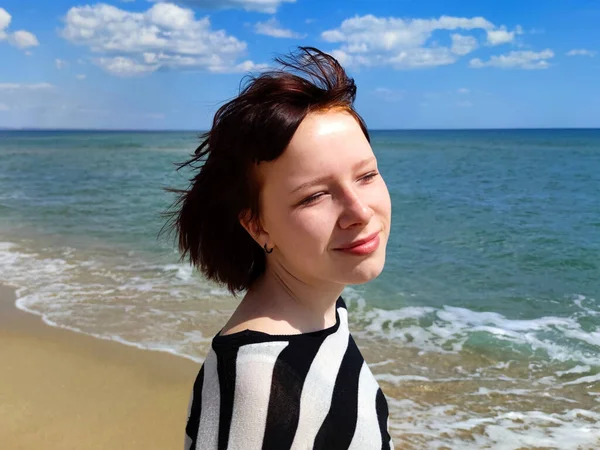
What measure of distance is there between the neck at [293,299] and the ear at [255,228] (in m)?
0.08

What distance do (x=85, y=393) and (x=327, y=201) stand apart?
4382 mm

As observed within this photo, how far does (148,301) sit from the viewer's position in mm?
7785

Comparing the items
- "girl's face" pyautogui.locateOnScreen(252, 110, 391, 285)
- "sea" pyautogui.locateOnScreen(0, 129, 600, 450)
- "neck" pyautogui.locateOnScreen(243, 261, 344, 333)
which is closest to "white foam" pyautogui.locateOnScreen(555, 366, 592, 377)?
"sea" pyautogui.locateOnScreen(0, 129, 600, 450)

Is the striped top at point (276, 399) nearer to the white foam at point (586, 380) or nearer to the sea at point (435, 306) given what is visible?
the sea at point (435, 306)

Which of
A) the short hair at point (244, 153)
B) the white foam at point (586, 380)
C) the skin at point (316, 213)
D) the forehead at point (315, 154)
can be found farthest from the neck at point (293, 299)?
the white foam at point (586, 380)

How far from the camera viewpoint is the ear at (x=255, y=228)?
1599 millimetres

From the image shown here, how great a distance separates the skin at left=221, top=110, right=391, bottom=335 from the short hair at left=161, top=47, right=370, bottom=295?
1.6 inches

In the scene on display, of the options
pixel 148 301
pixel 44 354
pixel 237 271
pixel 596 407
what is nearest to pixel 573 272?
pixel 596 407

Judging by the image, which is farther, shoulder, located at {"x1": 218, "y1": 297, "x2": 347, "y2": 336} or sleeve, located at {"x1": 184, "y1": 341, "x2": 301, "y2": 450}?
shoulder, located at {"x1": 218, "y1": 297, "x2": 347, "y2": 336}

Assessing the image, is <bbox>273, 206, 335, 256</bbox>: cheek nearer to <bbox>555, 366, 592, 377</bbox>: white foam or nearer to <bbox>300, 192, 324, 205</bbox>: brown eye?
<bbox>300, 192, 324, 205</bbox>: brown eye

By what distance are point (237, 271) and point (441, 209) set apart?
54.9ft

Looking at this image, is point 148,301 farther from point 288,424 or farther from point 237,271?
point 288,424

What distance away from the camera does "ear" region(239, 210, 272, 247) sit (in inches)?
62.9

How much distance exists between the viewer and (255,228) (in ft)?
5.31
